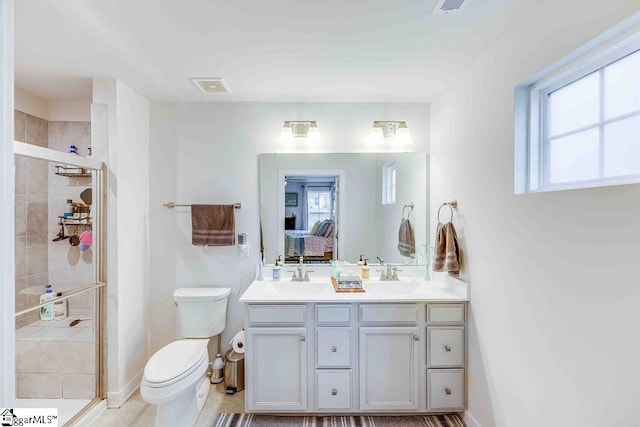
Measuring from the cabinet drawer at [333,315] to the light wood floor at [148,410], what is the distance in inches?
35.4

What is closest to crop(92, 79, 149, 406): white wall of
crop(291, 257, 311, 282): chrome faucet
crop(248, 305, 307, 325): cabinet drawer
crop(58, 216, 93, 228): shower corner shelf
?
crop(58, 216, 93, 228): shower corner shelf

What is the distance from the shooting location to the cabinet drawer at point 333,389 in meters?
2.01

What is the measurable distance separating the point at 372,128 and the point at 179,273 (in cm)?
210

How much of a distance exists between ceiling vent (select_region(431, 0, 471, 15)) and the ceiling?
0.09 feet

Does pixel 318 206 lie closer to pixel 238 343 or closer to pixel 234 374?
pixel 238 343

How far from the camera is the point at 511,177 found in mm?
1572

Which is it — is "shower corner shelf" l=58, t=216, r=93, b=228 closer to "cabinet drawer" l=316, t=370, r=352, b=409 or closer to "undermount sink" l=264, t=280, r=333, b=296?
Result: "undermount sink" l=264, t=280, r=333, b=296

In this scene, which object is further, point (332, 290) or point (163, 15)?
point (332, 290)

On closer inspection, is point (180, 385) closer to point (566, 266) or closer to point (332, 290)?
point (332, 290)

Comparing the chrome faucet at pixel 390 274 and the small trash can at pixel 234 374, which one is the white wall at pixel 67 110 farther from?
the chrome faucet at pixel 390 274

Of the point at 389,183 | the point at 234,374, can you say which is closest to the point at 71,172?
the point at 234,374

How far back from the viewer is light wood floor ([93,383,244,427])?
202 centimetres

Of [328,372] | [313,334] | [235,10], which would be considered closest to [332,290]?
[313,334]

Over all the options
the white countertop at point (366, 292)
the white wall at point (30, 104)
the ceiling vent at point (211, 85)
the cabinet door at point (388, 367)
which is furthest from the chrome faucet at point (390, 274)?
the white wall at point (30, 104)
